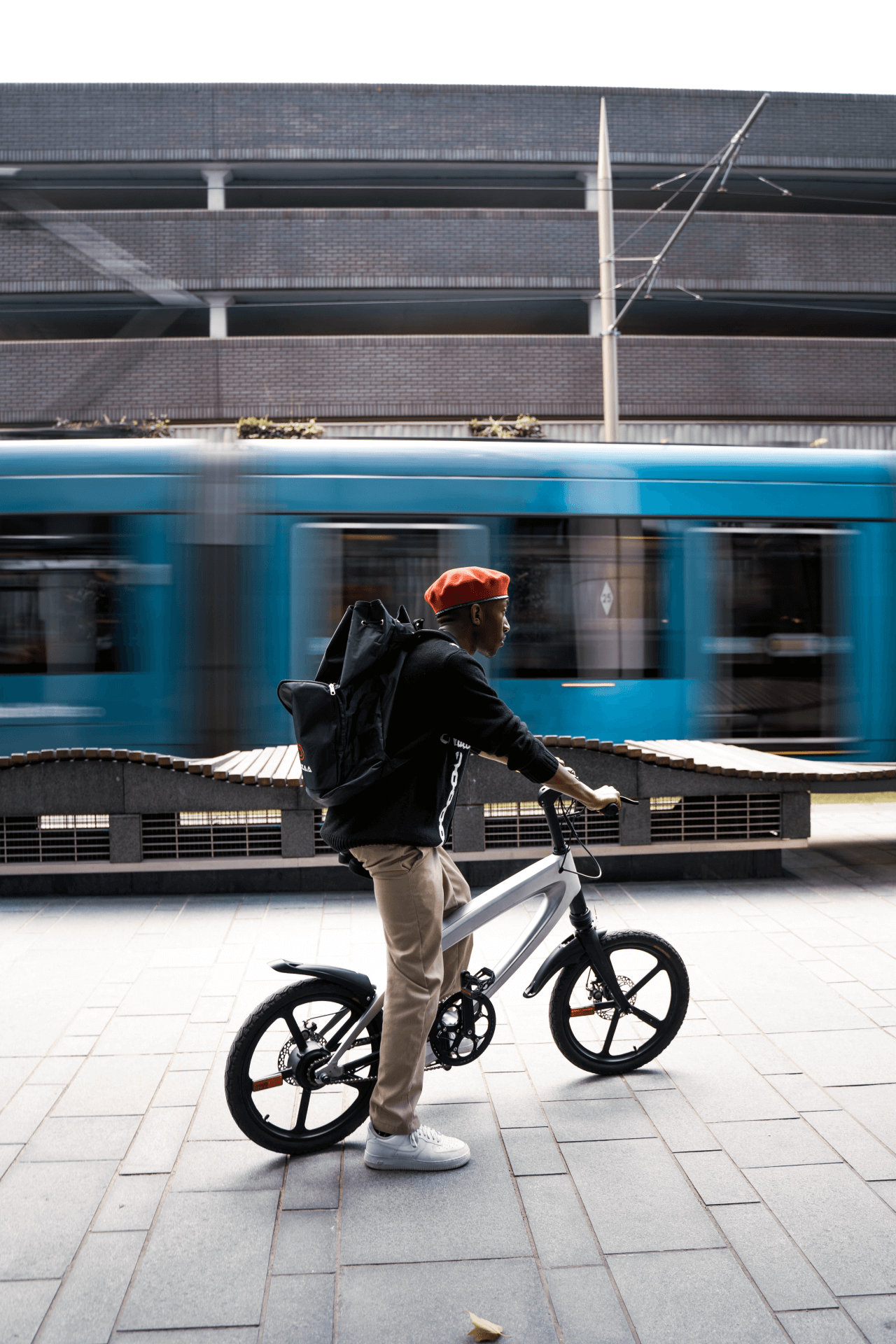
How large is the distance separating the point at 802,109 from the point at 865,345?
624 centimetres

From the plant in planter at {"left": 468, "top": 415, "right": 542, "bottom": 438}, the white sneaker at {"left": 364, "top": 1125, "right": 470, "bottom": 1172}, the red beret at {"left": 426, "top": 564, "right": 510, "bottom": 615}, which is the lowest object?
the white sneaker at {"left": 364, "top": 1125, "right": 470, "bottom": 1172}

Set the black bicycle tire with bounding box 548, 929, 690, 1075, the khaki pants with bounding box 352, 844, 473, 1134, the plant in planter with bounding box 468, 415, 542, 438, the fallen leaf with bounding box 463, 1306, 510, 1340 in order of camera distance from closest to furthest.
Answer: the fallen leaf with bounding box 463, 1306, 510, 1340 < the khaki pants with bounding box 352, 844, 473, 1134 < the black bicycle tire with bounding box 548, 929, 690, 1075 < the plant in planter with bounding box 468, 415, 542, 438

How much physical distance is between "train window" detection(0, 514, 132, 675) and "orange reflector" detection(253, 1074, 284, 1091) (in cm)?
610

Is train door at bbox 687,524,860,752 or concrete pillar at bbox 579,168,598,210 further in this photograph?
concrete pillar at bbox 579,168,598,210

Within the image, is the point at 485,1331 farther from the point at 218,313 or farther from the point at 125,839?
the point at 218,313

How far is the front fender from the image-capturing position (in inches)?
137

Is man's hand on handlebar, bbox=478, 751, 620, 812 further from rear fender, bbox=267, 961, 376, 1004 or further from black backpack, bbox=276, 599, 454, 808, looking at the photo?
rear fender, bbox=267, 961, 376, 1004

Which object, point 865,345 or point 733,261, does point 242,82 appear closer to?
point 733,261

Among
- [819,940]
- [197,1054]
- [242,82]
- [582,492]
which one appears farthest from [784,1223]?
[242,82]

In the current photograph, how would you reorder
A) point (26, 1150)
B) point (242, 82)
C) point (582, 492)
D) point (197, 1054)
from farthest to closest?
point (242, 82) < point (582, 492) < point (197, 1054) < point (26, 1150)

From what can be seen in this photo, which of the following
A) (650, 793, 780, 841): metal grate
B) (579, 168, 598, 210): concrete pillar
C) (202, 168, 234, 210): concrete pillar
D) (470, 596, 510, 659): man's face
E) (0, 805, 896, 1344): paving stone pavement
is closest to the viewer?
(0, 805, 896, 1344): paving stone pavement

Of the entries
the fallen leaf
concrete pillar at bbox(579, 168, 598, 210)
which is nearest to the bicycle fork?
the fallen leaf

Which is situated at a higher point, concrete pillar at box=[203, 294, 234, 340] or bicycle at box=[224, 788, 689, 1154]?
concrete pillar at box=[203, 294, 234, 340]

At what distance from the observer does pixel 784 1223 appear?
2.80 metres
